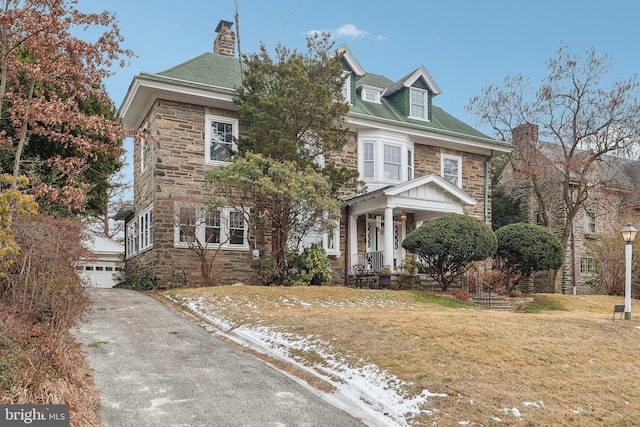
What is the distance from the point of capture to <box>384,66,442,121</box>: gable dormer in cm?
2242

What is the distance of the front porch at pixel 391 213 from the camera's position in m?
18.3

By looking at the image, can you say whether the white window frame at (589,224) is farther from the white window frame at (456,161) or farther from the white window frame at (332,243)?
the white window frame at (332,243)

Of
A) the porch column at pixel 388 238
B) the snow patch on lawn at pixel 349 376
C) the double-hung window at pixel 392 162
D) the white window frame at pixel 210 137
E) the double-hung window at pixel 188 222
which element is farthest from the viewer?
the double-hung window at pixel 392 162

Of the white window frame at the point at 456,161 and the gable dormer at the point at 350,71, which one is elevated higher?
the gable dormer at the point at 350,71

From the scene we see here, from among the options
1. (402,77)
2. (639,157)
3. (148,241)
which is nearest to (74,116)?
(148,241)

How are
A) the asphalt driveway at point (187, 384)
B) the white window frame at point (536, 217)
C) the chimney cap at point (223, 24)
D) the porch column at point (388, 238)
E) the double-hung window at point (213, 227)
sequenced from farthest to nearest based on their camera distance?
the white window frame at point (536, 217) < the chimney cap at point (223, 24) < the porch column at point (388, 238) < the double-hung window at point (213, 227) < the asphalt driveway at point (187, 384)

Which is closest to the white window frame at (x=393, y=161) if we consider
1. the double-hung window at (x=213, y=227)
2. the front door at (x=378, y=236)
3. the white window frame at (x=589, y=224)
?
the front door at (x=378, y=236)

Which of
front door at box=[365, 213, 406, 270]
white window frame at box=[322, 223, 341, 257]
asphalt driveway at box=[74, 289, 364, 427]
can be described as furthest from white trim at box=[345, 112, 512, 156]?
asphalt driveway at box=[74, 289, 364, 427]

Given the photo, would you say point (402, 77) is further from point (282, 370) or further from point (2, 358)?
point (2, 358)

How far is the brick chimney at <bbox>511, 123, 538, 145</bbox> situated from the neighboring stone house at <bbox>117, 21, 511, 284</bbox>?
3.71 m

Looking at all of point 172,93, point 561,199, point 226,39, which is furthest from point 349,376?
point 561,199

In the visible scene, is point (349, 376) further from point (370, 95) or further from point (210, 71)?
point (370, 95)

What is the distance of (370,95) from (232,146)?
733cm

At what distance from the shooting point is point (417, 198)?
18969 millimetres
